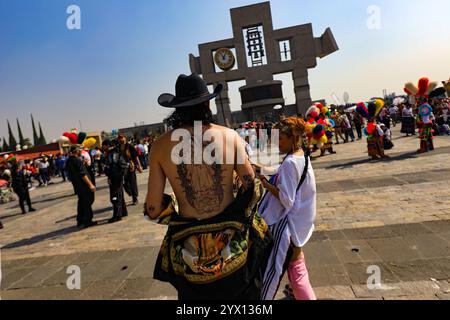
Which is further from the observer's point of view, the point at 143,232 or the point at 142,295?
the point at 143,232

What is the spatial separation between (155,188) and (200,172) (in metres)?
0.31

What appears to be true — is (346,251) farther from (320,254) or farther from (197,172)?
(197,172)

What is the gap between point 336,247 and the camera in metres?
4.03

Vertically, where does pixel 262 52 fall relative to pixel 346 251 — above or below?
above

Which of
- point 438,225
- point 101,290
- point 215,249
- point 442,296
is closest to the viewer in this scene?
point 215,249

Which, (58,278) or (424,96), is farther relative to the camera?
(424,96)

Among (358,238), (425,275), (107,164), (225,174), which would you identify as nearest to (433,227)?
(358,238)

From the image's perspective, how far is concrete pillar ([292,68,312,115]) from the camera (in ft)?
114

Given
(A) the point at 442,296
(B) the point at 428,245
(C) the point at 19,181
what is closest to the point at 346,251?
(B) the point at 428,245

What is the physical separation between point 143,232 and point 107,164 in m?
2.09

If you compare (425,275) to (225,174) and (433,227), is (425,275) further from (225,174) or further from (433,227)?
(225,174)

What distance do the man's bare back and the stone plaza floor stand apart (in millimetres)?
1672

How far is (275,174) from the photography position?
267 cm

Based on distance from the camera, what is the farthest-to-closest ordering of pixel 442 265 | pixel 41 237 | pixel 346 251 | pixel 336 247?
pixel 41 237 → pixel 336 247 → pixel 346 251 → pixel 442 265
